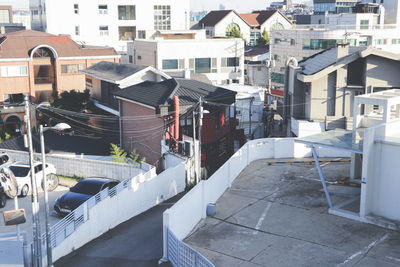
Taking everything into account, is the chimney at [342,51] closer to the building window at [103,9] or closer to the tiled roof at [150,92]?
the tiled roof at [150,92]

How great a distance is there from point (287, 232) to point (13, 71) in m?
36.3

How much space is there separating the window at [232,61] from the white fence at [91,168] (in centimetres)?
3242

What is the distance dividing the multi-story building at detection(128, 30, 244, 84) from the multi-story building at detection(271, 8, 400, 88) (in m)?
12.2

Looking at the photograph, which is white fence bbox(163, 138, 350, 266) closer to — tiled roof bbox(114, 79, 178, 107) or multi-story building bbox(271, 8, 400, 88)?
tiled roof bbox(114, 79, 178, 107)

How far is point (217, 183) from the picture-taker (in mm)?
22328

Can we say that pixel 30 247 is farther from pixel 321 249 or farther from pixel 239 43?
pixel 239 43

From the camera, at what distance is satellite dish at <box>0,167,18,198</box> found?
25781 mm

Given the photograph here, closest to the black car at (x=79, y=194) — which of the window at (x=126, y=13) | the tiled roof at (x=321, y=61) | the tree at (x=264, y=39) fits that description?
the tiled roof at (x=321, y=61)

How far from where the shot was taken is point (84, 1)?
3174 inches

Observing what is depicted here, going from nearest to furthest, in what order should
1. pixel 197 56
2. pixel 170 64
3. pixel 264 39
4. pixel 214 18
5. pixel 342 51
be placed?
pixel 342 51
pixel 170 64
pixel 197 56
pixel 264 39
pixel 214 18

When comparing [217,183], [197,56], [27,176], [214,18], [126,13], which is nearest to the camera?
[217,183]

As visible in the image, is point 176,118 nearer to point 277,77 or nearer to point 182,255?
point 182,255

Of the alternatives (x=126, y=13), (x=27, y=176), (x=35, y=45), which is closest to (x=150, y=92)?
(x=27, y=176)

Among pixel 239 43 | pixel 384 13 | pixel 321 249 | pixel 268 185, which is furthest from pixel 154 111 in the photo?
pixel 384 13
